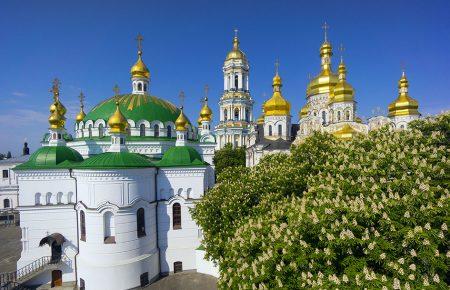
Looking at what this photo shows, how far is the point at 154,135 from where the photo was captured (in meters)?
22.8

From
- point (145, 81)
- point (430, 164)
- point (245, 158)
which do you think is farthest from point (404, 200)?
point (245, 158)

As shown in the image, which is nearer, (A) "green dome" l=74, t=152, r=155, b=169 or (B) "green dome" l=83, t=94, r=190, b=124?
(A) "green dome" l=74, t=152, r=155, b=169

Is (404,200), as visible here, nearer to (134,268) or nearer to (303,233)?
(303,233)

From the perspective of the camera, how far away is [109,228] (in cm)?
1528

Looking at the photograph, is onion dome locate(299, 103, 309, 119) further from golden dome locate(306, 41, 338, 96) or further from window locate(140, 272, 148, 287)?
window locate(140, 272, 148, 287)

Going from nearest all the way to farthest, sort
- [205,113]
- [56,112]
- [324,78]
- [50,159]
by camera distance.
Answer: [50,159] → [56,112] → [205,113] → [324,78]

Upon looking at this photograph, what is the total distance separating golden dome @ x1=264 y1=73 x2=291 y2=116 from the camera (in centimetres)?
3544

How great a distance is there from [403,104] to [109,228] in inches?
1427

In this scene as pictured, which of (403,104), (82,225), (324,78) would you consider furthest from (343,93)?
(82,225)

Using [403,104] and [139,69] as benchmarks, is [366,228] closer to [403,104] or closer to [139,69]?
[139,69]

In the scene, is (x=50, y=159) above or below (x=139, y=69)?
below

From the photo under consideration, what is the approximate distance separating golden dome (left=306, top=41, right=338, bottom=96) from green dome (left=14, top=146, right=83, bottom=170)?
2890 cm

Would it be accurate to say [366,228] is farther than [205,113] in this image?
No

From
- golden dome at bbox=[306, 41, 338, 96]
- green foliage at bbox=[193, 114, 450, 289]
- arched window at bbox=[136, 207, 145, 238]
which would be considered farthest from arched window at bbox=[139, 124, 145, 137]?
golden dome at bbox=[306, 41, 338, 96]
